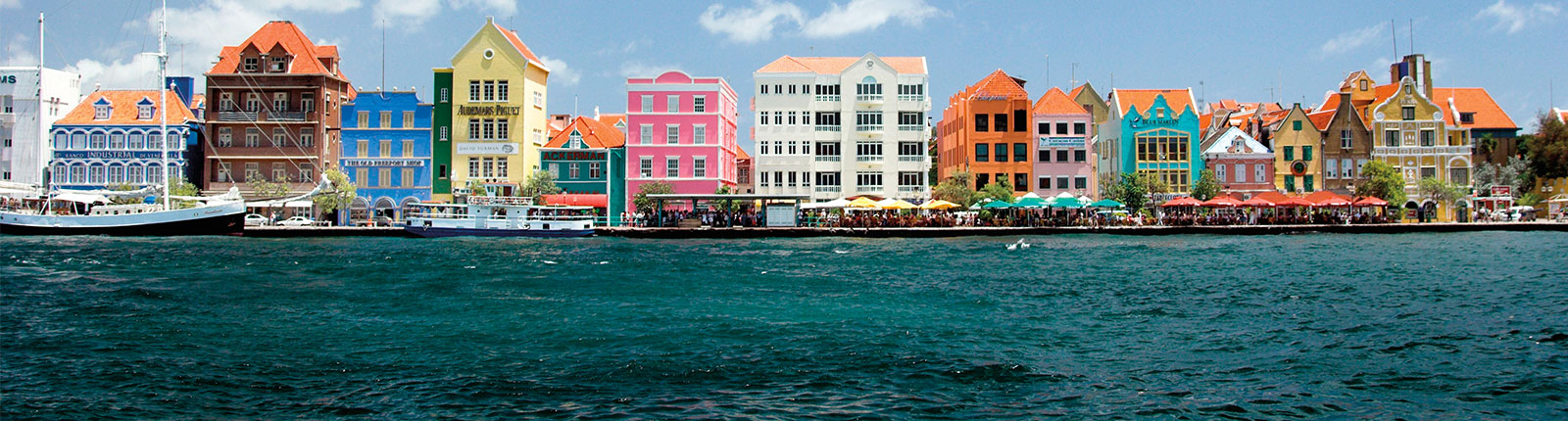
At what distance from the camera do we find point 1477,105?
2859 inches

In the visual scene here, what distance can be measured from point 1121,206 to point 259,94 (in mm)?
48388

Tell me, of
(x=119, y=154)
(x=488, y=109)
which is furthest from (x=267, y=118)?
(x=488, y=109)

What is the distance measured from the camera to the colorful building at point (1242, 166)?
66875mm

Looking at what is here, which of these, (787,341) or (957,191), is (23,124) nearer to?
(957,191)

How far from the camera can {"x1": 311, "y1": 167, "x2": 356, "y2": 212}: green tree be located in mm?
59094

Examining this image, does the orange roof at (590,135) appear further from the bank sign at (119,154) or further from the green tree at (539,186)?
the bank sign at (119,154)

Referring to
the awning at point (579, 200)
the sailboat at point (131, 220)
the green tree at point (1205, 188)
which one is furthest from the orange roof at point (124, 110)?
the green tree at point (1205, 188)

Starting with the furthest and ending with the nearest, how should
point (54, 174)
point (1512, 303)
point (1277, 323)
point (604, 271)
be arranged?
point (54, 174) → point (604, 271) → point (1512, 303) → point (1277, 323)

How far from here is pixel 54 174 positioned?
64.3 metres

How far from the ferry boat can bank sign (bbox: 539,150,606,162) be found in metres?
9.03

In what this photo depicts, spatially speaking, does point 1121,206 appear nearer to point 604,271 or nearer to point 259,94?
point 604,271

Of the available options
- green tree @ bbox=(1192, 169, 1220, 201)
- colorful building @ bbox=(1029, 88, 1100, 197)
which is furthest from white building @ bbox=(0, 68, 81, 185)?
green tree @ bbox=(1192, 169, 1220, 201)

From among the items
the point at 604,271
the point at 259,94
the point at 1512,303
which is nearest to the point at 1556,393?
the point at 1512,303

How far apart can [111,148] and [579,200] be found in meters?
27.6
